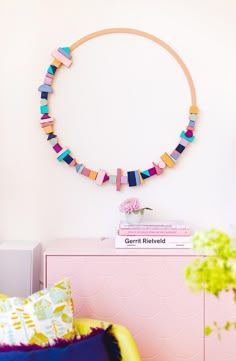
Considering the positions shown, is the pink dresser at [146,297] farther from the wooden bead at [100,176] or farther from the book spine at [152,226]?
the wooden bead at [100,176]

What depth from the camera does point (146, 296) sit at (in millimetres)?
1896

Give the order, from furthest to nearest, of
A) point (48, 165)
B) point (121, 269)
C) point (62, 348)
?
point (48, 165) → point (121, 269) → point (62, 348)

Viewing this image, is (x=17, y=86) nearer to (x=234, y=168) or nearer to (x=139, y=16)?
(x=139, y=16)

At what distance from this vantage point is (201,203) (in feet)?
7.43

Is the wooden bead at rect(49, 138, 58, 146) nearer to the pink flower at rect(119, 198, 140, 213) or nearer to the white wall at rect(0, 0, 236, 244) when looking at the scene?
the white wall at rect(0, 0, 236, 244)

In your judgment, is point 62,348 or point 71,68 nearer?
point 62,348

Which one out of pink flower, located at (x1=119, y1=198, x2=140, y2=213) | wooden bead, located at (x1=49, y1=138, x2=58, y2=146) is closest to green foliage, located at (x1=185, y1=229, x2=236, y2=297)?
pink flower, located at (x1=119, y1=198, x2=140, y2=213)

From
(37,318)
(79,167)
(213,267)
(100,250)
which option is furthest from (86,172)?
(213,267)

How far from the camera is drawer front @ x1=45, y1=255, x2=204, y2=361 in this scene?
1889 millimetres

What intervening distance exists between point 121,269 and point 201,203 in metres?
0.63

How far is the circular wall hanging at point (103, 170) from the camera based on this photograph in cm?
222

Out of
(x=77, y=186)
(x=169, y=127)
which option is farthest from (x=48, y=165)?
(x=169, y=127)

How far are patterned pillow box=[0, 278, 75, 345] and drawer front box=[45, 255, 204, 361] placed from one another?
30 cm

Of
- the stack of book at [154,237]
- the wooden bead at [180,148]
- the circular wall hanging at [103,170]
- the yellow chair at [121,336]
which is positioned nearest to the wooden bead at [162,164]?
the circular wall hanging at [103,170]
